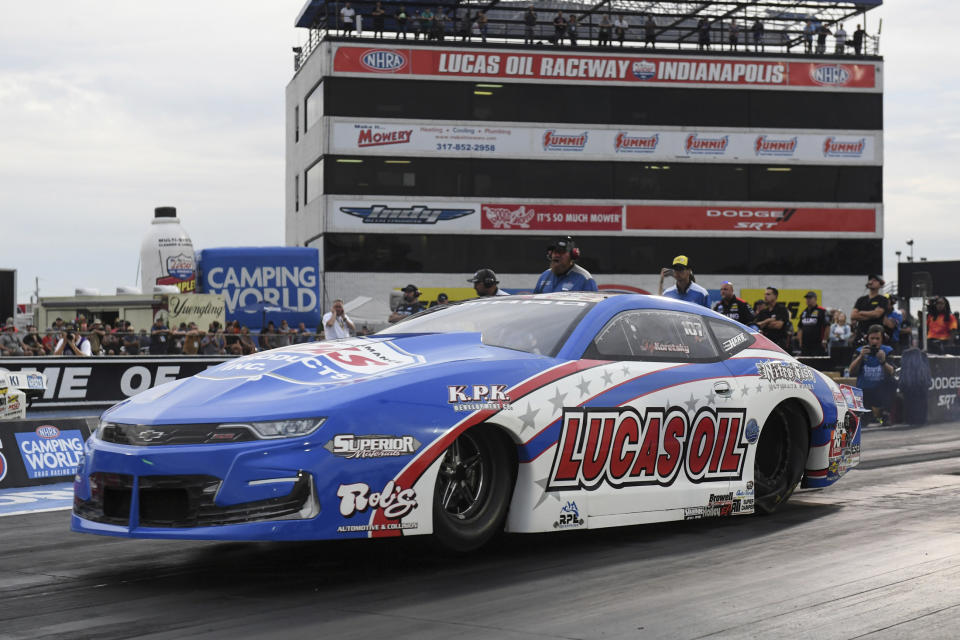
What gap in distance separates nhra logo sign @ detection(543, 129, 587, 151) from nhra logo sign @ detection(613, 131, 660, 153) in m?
1.44

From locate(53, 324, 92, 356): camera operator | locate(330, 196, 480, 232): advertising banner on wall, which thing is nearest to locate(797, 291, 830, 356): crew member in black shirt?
locate(53, 324, 92, 356): camera operator

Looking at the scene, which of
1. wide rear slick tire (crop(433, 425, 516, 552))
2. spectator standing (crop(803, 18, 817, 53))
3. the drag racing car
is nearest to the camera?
the drag racing car

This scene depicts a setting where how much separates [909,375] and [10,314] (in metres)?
14.7

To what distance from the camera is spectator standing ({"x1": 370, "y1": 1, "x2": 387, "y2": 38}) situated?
47812 millimetres

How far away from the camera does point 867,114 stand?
53531 mm

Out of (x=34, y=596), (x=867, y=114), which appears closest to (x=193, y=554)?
(x=34, y=596)

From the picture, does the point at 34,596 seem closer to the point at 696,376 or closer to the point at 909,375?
the point at 696,376

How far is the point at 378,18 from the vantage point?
1905 inches

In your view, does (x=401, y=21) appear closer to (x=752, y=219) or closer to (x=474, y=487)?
(x=752, y=219)

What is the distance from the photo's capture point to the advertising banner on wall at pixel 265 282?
31438mm

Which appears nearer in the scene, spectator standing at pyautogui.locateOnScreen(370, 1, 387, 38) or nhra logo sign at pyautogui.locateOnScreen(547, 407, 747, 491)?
nhra logo sign at pyautogui.locateOnScreen(547, 407, 747, 491)

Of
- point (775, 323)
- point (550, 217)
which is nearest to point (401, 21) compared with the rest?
point (550, 217)

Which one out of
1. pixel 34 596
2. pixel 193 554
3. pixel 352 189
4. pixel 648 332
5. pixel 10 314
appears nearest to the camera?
pixel 34 596

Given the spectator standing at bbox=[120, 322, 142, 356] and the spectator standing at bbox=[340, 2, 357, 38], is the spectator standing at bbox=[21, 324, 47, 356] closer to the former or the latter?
the spectator standing at bbox=[120, 322, 142, 356]
